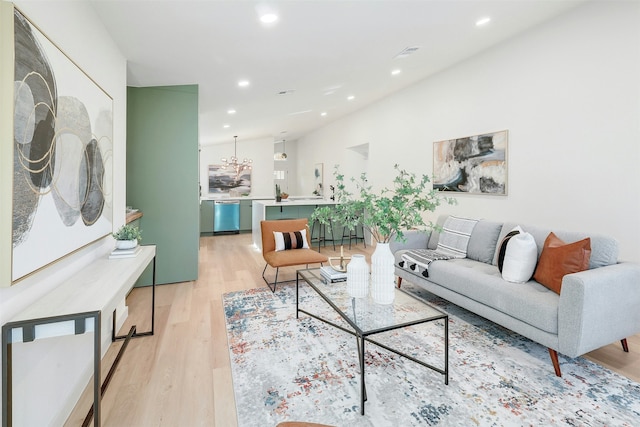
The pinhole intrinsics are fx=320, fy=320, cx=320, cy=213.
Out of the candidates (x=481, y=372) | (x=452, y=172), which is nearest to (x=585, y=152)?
(x=452, y=172)

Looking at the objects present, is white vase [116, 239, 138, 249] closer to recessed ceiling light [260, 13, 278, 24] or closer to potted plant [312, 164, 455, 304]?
potted plant [312, 164, 455, 304]

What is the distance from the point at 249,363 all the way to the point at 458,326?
5.94ft

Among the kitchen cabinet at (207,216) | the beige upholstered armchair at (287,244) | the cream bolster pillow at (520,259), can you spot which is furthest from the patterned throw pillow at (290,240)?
the kitchen cabinet at (207,216)

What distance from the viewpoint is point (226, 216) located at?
8.20 metres

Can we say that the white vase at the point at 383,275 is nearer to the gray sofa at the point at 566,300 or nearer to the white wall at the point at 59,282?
the gray sofa at the point at 566,300

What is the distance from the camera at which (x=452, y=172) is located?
4590mm

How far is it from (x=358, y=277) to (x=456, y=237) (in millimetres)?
1820

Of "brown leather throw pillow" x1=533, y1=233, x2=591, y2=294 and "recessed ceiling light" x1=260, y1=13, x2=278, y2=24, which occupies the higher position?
"recessed ceiling light" x1=260, y1=13, x2=278, y2=24

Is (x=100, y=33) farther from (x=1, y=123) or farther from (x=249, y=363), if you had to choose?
(x=249, y=363)

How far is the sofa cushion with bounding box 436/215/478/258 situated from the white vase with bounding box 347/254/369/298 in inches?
63.3

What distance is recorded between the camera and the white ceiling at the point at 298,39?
238 cm

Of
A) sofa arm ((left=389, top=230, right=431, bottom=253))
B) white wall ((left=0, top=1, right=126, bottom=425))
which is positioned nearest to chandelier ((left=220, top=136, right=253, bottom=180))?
sofa arm ((left=389, top=230, right=431, bottom=253))

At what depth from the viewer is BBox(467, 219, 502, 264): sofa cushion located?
321cm

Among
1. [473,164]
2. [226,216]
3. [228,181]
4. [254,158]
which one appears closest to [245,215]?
[226,216]
